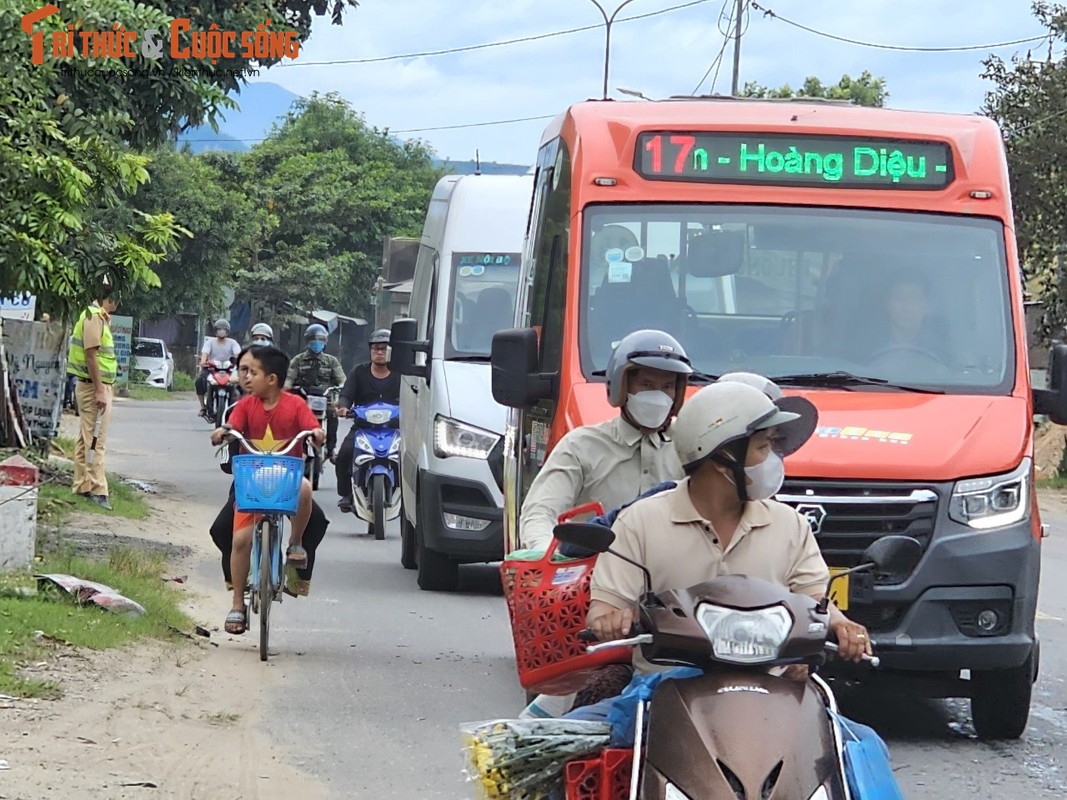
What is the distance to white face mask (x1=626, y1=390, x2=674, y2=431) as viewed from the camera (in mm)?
5742

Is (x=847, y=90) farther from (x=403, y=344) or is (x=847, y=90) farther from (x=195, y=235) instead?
(x=403, y=344)

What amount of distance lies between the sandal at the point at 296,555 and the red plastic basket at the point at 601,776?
20.5ft

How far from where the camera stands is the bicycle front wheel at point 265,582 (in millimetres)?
9555

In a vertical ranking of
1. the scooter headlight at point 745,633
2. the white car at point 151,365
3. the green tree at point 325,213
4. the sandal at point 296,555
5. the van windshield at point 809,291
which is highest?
the green tree at point 325,213

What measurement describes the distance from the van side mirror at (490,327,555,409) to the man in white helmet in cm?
368

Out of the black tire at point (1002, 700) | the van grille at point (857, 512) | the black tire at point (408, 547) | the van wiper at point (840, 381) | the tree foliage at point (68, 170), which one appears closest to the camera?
the van grille at point (857, 512)

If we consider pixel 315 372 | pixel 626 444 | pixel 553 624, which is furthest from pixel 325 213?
pixel 553 624

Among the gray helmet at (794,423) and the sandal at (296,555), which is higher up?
the gray helmet at (794,423)

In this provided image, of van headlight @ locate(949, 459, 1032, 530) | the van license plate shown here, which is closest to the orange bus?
van headlight @ locate(949, 459, 1032, 530)

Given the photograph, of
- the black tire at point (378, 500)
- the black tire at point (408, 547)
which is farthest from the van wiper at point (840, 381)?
the black tire at point (378, 500)

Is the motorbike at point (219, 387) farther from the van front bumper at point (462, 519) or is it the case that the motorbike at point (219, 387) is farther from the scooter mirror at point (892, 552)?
the scooter mirror at point (892, 552)

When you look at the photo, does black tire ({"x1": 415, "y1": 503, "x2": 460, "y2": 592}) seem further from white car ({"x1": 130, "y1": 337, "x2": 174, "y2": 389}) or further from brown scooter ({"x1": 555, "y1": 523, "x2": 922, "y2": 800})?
white car ({"x1": 130, "y1": 337, "x2": 174, "y2": 389})

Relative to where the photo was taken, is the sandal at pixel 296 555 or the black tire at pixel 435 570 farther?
the black tire at pixel 435 570

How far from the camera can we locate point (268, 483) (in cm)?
948
